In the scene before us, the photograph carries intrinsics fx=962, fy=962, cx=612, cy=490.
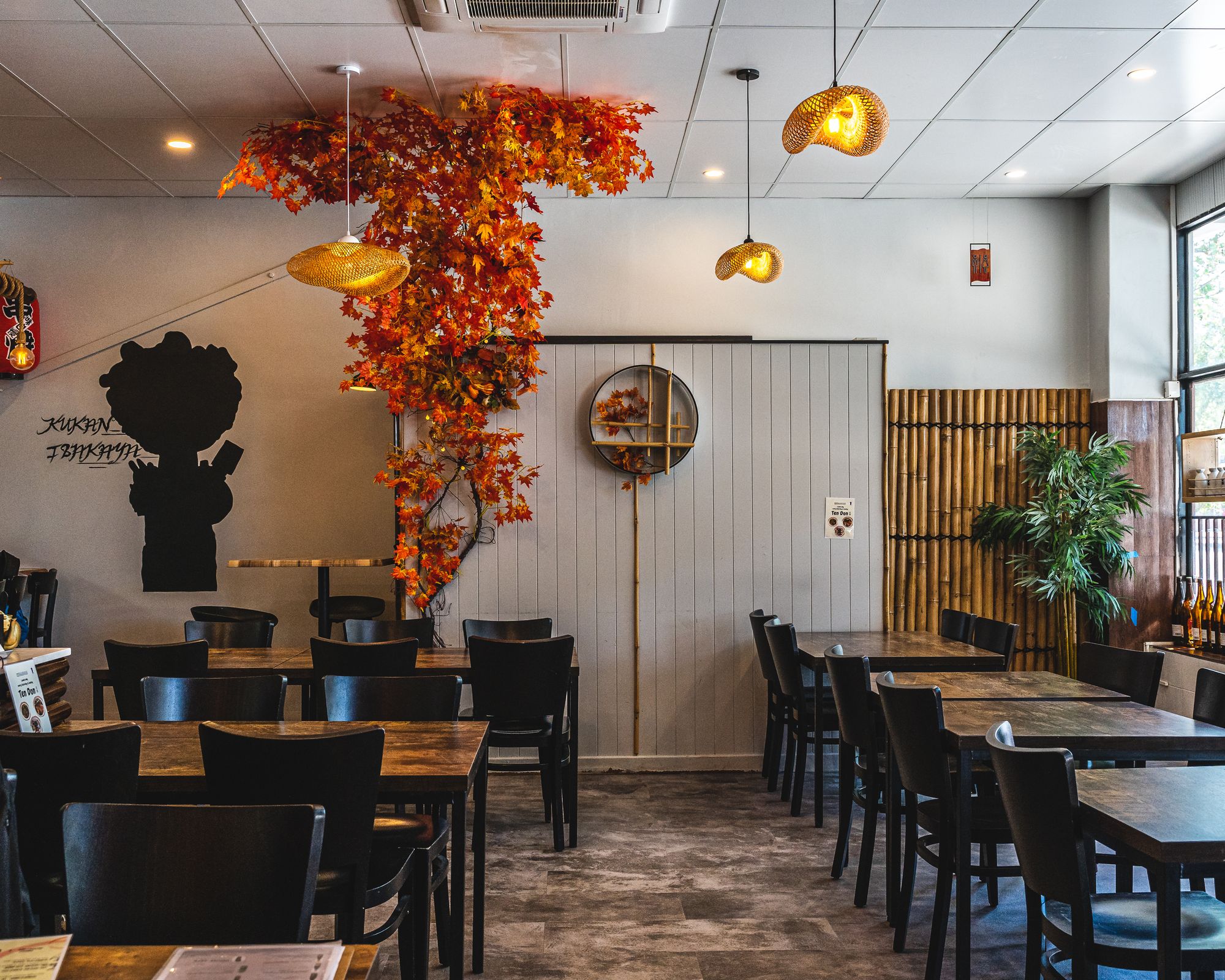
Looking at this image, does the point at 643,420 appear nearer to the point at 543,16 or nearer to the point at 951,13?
the point at 543,16

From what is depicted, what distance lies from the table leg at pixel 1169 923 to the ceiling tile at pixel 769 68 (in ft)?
12.7

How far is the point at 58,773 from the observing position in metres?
2.48

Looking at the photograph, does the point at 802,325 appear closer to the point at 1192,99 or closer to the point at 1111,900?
the point at 1192,99

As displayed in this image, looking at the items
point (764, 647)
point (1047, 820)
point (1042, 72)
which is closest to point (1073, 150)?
point (1042, 72)

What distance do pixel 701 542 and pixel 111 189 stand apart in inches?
188

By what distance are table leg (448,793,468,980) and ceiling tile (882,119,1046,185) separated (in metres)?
4.71

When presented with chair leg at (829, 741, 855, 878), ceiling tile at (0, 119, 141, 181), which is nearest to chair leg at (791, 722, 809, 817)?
chair leg at (829, 741, 855, 878)

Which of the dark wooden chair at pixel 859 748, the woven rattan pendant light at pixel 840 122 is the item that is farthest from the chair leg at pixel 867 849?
the woven rattan pendant light at pixel 840 122

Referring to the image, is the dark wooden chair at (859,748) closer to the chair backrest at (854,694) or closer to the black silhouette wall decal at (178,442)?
the chair backrest at (854,694)

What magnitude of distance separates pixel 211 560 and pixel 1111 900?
19.7 ft

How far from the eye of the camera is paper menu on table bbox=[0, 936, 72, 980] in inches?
53.9

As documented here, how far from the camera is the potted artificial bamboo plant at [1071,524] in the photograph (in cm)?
632

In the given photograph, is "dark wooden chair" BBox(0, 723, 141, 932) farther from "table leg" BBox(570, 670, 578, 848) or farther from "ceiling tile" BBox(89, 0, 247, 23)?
"ceiling tile" BBox(89, 0, 247, 23)

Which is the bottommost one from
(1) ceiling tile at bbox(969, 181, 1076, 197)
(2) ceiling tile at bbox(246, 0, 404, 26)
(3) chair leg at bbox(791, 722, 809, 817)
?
(3) chair leg at bbox(791, 722, 809, 817)
